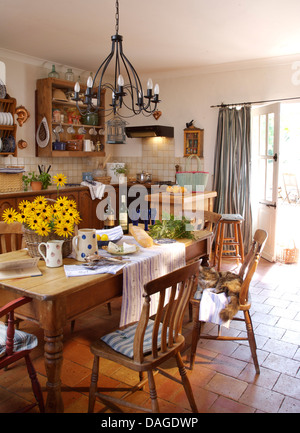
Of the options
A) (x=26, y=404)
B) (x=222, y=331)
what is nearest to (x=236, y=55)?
(x=222, y=331)

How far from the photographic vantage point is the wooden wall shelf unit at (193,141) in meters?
6.50

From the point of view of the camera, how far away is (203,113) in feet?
21.3

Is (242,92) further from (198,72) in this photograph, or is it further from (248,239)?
(248,239)

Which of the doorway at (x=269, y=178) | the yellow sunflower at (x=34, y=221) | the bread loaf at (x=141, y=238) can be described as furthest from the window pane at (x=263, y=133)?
the yellow sunflower at (x=34, y=221)

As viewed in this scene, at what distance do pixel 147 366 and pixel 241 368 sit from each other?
1161 millimetres

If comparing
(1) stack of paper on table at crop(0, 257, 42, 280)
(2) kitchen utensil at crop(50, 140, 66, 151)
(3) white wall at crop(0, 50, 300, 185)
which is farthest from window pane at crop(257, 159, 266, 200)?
(1) stack of paper on table at crop(0, 257, 42, 280)

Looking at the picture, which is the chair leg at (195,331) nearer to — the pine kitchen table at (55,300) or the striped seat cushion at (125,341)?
the striped seat cushion at (125,341)

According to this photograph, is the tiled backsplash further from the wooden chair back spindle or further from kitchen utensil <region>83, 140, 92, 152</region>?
the wooden chair back spindle

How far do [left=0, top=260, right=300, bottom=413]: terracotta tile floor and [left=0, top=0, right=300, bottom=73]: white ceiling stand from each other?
9.78 ft

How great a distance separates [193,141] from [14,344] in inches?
200

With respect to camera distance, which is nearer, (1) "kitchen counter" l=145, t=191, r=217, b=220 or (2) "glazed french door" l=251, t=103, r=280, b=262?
(1) "kitchen counter" l=145, t=191, r=217, b=220

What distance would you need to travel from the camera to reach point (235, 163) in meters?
6.06

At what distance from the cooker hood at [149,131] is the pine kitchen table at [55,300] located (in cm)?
449

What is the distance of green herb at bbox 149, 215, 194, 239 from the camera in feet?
10.6
